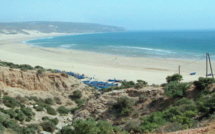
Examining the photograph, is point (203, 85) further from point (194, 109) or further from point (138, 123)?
point (138, 123)

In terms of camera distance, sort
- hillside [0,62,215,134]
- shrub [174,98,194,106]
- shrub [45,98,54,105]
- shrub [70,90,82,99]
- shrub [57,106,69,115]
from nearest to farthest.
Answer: hillside [0,62,215,134]
shrub [174,98,194,106]
shrub [57,106,69,115]
shrub [45,98,54,105]
shrub [70,90,82,99]

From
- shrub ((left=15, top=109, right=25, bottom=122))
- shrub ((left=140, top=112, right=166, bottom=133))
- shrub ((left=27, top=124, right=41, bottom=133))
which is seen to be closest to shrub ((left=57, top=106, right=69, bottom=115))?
shrub ((left=15, top=109, right=25, bottom=122))

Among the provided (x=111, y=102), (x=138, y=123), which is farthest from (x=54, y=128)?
(x=138, y=123)

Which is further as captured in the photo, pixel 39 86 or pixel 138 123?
pixel 39 86

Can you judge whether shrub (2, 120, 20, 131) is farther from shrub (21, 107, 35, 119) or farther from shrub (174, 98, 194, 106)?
shrub (174, 98, 194, 106)

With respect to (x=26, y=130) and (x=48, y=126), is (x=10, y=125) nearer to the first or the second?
(x=26, y=130)

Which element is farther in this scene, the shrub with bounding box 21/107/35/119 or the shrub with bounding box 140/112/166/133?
the shrub with bounding box 21/107/35/119

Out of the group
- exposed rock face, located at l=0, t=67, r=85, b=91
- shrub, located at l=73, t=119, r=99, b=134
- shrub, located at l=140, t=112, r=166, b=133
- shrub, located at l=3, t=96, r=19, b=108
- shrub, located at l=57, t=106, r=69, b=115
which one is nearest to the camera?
shrub, located at l=73, t=119, r=99, b=134
